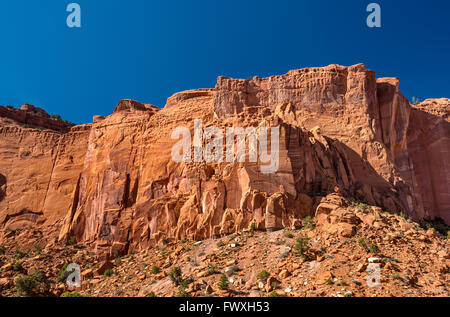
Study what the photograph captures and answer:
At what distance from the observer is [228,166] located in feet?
83.9

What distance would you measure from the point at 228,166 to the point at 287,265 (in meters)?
9.39

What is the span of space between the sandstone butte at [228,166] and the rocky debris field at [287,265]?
4.95 feet

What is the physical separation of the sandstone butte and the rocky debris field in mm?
1509

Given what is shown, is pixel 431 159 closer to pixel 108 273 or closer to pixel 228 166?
pixel 228 166

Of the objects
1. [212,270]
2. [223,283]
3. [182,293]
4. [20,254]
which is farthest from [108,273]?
[223,283]

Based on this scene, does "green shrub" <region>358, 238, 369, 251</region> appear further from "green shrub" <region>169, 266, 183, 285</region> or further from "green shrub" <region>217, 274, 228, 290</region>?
"green shrub" <region>169, 266, 183, 285</region>

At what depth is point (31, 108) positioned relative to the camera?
48.5 meters

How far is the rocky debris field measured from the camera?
1585cm

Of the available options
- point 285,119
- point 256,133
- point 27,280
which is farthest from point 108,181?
point 285,119

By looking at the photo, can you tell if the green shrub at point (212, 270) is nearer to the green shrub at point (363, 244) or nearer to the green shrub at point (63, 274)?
the green shrub at point (363, 244)

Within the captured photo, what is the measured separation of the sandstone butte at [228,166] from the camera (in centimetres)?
2456

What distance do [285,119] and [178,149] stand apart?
9.43m

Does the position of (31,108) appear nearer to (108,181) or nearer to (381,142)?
(108,181)

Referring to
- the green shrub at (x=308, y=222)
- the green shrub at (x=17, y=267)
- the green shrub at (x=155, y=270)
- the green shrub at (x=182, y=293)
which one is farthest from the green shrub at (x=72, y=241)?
the green shrub at (x=308, y=222)
